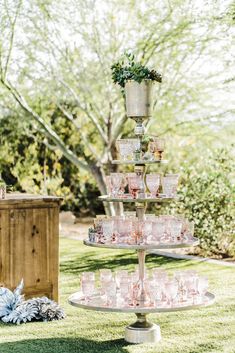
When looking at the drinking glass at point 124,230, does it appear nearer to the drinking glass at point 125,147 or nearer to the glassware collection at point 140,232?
the glassware collection at point 140,232

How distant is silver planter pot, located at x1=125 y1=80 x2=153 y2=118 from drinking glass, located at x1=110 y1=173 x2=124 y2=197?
470 mm

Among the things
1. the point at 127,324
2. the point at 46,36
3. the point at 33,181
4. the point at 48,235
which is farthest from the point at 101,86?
the point at 127,324

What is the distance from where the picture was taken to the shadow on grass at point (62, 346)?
5543 mm

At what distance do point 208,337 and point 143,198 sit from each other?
3.97ft

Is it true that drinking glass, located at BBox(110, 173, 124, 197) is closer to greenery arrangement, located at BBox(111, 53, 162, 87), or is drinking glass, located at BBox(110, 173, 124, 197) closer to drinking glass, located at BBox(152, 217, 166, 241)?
drinking glass, located at BBox(152, 217, 166, 241)

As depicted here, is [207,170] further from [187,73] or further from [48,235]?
[48,235]

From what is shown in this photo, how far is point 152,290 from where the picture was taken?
569 cm

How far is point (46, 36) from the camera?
11.4 metres

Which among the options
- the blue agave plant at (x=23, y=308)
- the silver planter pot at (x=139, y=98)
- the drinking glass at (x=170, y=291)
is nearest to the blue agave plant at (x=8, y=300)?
the blue agave plant at (x=23, y=308)

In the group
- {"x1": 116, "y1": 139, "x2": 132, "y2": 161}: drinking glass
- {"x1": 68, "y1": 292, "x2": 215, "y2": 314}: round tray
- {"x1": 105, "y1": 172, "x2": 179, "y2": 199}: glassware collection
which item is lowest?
{"x1": 68, "y1": 292, "x2": 215, "y2": 314}: round tray

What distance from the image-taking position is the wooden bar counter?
6.74 m

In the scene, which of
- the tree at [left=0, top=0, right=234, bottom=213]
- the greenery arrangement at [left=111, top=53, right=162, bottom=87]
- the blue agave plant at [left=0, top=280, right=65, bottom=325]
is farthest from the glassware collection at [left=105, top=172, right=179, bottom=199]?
the tree at [left=0, top=0, right=234, bottom=213]

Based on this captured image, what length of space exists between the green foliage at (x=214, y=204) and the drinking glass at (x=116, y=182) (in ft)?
14.4

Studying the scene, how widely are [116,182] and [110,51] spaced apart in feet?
19.7
